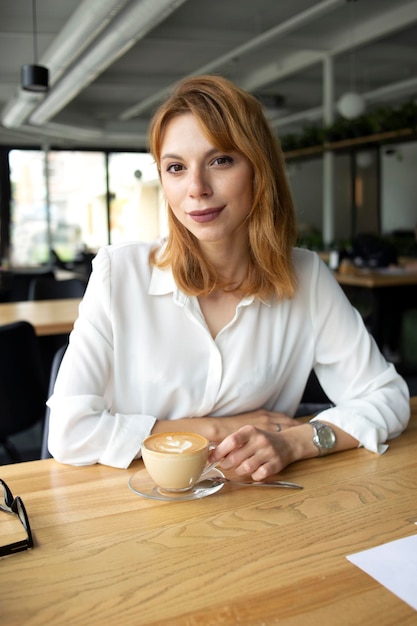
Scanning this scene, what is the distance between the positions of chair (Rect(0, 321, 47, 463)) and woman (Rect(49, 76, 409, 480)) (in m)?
1.14

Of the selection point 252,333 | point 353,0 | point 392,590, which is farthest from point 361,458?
point 353,0

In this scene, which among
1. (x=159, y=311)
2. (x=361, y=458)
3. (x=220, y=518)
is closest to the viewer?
(x=220, y=518)

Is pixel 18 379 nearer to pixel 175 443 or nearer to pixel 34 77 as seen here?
pixel 175 443

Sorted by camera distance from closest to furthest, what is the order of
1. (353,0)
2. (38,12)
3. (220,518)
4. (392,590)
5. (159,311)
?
(392,590), (220,518), (159,311), (353,0), (38,12)

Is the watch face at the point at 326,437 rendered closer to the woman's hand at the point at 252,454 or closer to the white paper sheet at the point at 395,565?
the woman's hand at the point at 252,454

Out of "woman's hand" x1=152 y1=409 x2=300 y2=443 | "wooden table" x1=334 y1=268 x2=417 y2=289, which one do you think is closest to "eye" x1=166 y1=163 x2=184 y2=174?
"woman's hand" x1=152 y1=409 x2=300 y2=443

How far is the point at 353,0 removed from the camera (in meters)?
7.01

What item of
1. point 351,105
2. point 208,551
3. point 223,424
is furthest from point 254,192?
point 351,105

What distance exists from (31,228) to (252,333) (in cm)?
1339

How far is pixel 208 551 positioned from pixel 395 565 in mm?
243

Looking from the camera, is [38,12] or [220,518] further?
[38,12]

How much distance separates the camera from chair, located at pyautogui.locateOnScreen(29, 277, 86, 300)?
445 centimetres

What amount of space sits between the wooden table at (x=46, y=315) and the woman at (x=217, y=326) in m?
1.69

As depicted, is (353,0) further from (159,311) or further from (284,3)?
(159,311)
